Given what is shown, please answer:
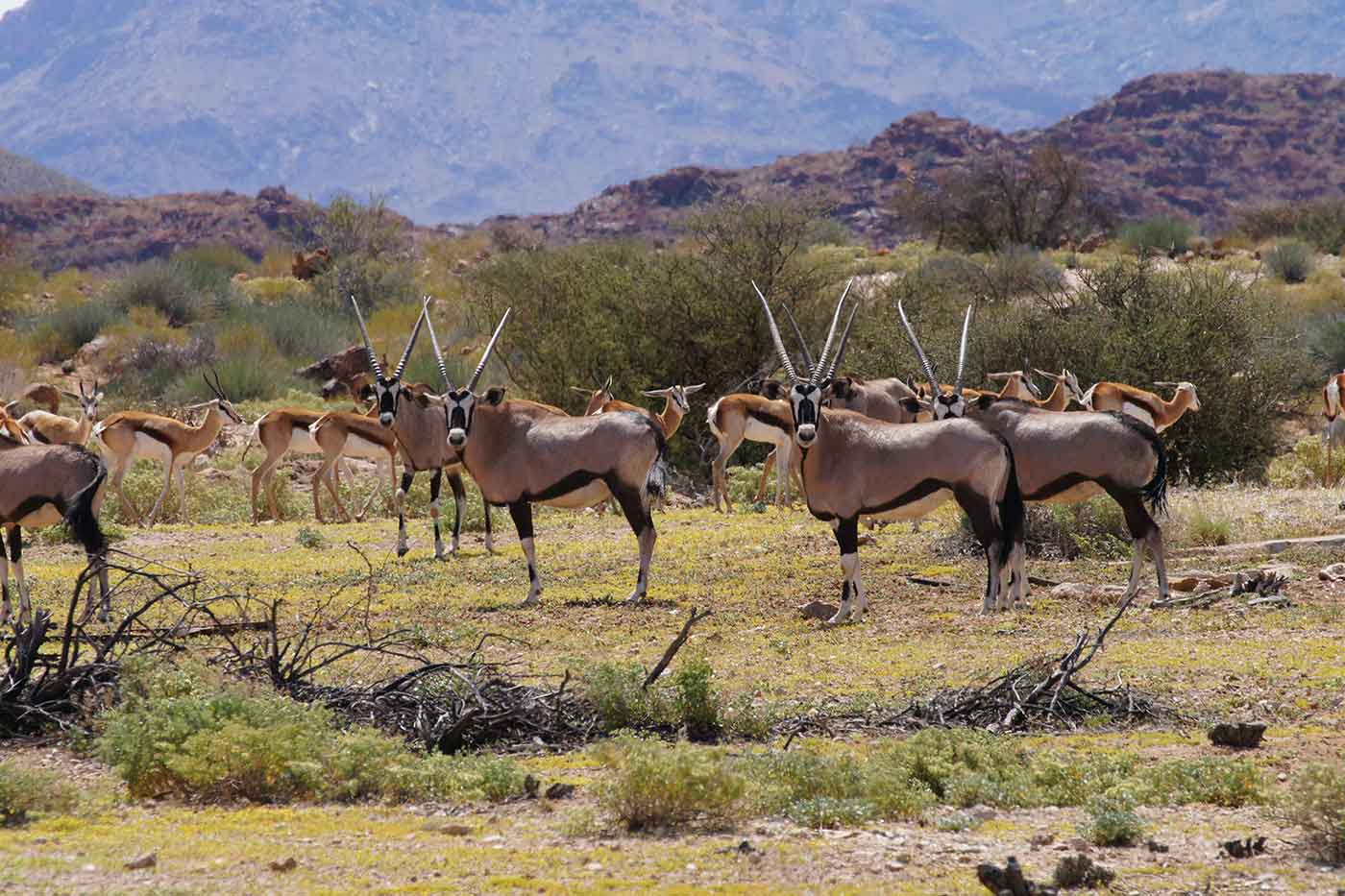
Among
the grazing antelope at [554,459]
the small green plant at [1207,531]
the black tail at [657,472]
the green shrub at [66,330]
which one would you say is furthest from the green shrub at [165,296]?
the small green plant at [1207,531]

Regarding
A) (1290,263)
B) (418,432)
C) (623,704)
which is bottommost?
(623,704)

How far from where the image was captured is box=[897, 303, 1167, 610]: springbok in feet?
46.8

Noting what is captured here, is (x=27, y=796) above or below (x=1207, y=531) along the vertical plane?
below

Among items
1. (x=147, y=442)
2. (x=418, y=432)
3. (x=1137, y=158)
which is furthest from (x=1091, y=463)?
(x=1137, y=158)

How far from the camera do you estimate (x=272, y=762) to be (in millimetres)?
8336

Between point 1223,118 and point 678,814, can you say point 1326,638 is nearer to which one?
point 678,814

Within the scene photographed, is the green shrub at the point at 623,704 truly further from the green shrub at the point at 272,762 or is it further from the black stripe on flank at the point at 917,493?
the black stripe on flank at the point at 917,493

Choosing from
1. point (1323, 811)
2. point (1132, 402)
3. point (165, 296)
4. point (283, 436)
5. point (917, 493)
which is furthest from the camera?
point (165, 296)

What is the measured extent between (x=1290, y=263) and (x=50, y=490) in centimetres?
4615

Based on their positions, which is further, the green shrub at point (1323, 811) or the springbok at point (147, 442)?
the springbok at point (147, 442)

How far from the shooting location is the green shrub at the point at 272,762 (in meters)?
8.20

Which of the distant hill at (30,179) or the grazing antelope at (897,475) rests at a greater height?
the distant hill at (30,179)

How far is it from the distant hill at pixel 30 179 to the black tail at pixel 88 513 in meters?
111

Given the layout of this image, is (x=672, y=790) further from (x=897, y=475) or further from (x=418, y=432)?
(x=418, y=432)
